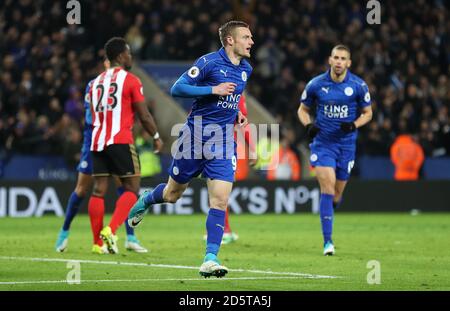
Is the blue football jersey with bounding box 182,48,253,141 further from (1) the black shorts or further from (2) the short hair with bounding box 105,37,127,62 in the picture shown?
(2) the short hair with bounding box 105,37,127,62

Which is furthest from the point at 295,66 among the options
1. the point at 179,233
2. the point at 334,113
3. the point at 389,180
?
the point at 334,113

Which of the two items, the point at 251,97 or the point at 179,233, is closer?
the point at 179,233

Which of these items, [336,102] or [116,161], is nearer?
[116,161]

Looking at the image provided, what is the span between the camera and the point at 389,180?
72.8 feet

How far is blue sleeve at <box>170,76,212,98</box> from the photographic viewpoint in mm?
9906

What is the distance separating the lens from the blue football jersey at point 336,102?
13531 millimetres

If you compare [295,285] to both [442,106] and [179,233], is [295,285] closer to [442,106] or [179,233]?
[179,233]

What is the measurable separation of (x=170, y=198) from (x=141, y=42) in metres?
15.0

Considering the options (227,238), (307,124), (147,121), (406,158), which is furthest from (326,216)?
(406,158)

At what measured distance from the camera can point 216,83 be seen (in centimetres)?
1026

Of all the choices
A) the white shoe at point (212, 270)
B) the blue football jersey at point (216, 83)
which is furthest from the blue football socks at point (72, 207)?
the white shoe at point (212, 270)

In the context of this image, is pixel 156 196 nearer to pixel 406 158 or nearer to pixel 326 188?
pixel 326 188

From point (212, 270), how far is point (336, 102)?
4730 mm

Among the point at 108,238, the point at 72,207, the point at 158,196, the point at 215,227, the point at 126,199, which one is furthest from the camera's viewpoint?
the point at 72,207
